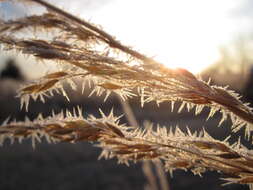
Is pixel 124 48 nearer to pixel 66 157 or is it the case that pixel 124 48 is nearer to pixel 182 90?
pixel 182 90

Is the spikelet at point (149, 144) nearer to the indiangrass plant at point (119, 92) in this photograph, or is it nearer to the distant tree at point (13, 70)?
the indiangrass plant at point (119, 92)

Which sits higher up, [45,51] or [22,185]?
[45,51]

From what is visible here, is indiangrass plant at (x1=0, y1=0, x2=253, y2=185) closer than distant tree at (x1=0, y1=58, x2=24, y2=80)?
Yes

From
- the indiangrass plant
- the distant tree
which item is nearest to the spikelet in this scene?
the indiangrass plant

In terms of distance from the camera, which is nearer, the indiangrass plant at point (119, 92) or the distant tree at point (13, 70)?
the indiangrass plant at point (119, 92)

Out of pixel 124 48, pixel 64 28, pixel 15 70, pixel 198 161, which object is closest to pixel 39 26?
pixel 64 28

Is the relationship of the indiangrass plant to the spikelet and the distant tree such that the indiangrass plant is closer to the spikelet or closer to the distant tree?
the spikelet

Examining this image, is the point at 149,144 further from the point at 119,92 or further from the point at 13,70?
the point at 13,70

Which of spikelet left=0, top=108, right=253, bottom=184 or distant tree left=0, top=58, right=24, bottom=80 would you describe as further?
distant tree left=0, top=58, right=24, bottom=80

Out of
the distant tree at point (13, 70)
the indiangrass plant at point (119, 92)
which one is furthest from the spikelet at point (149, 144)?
the distant tree at point (13, 70)
